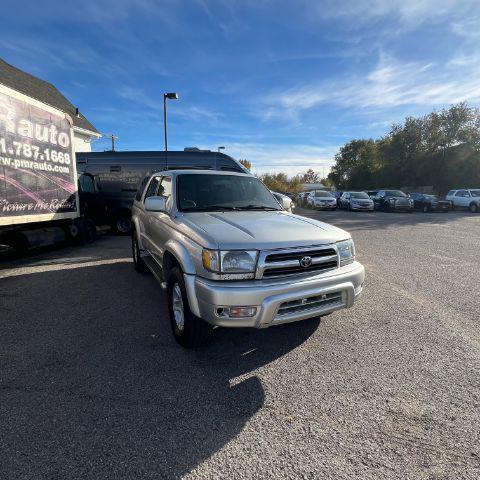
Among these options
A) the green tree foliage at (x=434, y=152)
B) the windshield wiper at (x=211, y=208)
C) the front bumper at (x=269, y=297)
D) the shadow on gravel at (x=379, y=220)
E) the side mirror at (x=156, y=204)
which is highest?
the green tree foliage at (x=434, y=152)

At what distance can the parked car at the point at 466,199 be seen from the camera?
78.3 feet

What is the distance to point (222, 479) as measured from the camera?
1919 millimetres

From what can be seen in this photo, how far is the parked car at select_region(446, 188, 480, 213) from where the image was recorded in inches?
940

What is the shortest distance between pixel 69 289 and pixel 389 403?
4.89 m

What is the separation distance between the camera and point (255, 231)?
311cm

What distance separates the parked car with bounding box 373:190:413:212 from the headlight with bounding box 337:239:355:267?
77.7ft

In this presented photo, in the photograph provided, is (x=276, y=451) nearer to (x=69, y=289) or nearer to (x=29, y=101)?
(x=69, y=289)

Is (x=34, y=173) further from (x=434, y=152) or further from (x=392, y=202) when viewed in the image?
(x=434, y=152)

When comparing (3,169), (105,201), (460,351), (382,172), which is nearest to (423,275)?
(460,351)

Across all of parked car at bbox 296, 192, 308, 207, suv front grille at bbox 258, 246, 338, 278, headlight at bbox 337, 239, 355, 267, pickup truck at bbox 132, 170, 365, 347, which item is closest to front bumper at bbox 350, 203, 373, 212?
parked car at bbox 296, 192, 308, 207

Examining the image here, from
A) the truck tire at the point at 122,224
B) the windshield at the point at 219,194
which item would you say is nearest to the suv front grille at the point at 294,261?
the windshield at the point at 219,194

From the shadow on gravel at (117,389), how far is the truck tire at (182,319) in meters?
0.16

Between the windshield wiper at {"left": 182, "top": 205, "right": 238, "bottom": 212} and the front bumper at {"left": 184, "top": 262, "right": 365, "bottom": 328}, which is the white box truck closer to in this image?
the windshield wiper at {"left": 182, "top": 205, "right": 238, "bottom": 212}

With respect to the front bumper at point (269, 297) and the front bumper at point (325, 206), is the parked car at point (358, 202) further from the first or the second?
the front bumper at point (269, 297)
